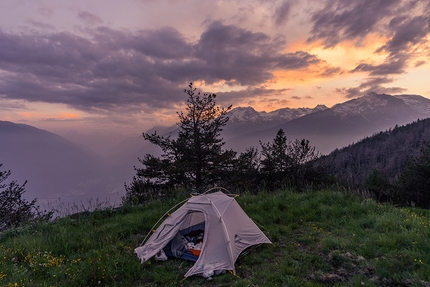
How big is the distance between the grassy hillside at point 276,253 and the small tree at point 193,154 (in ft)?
34.7

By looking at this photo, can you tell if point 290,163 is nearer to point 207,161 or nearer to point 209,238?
point 207,161

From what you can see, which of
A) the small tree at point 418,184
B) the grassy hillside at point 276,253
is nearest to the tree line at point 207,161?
the grassy hillside at point 276,253

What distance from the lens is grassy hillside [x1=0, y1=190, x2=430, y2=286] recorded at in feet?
16.4

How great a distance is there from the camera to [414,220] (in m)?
7.01

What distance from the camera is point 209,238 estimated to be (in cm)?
625

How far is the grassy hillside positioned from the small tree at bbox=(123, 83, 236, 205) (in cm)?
1058

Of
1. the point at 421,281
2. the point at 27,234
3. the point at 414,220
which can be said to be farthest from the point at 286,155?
the point at 27,234

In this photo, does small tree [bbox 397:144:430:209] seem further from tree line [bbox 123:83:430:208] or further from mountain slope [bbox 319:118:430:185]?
mountain slope [bbox 319:118:430:185]

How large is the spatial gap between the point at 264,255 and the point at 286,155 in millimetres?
14203

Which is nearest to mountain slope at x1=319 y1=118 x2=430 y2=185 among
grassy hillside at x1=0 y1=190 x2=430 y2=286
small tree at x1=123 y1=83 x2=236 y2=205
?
small tree at x1=123 y1=83 x2=236 y2=205

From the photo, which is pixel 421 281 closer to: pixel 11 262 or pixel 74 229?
pixel 11 262

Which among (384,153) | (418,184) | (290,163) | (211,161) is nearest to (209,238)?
(211,161)

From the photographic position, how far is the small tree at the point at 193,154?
1952cm

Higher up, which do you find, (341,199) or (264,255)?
(341,199)
